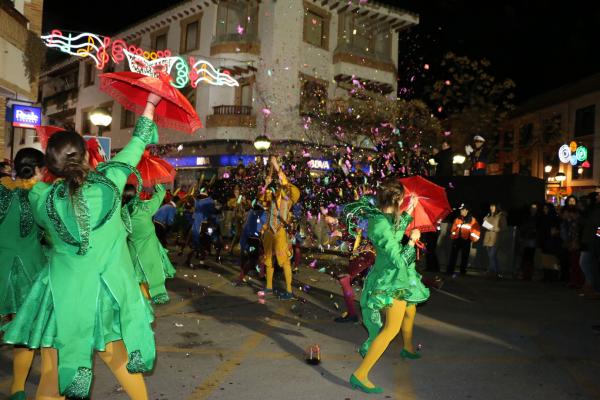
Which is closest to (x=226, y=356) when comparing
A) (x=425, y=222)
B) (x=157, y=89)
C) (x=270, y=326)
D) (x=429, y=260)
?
(x=270, y=326)

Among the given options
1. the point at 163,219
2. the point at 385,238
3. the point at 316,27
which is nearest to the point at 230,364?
the point at 385,238

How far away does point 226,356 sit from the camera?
18.1 ft

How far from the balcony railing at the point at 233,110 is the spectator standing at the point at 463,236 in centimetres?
1776

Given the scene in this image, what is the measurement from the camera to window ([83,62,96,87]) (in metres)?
37.5

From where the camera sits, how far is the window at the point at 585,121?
34731 mm

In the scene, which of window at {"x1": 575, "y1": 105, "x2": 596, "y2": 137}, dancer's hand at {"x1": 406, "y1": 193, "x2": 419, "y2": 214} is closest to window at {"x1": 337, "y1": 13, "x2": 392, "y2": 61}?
window at {"x1": 575, "y1": 105, "x2": 596, "y2": 137}

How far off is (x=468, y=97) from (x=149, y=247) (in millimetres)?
30739

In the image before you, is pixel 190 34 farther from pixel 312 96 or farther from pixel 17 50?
pixel 17 50

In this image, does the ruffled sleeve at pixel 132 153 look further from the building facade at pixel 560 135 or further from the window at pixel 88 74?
the window at pixel 88 74

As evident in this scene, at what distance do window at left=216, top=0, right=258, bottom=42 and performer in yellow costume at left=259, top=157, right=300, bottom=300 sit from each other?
2081cm

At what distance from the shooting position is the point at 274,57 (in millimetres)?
27344

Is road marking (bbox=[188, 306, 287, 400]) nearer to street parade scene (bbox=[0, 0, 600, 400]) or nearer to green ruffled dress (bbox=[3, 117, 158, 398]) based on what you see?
street parade scene (bbox=[0, 0, 600, 400])

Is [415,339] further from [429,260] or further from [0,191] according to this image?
[429,260]

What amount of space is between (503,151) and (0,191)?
1757 inches
